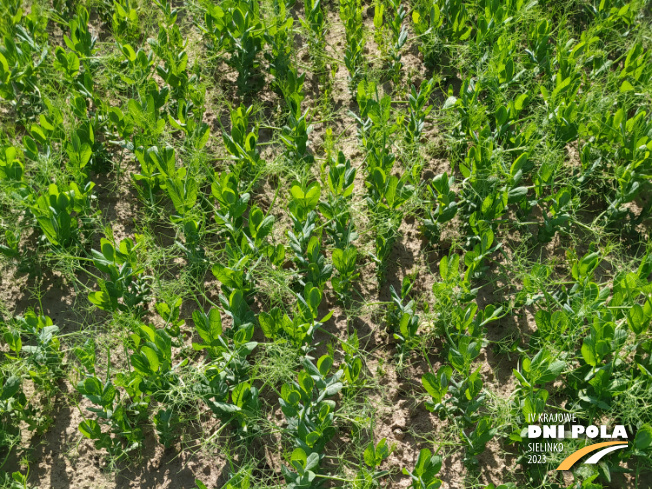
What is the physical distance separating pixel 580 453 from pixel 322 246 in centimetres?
134

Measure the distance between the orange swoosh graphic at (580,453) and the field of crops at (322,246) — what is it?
1.0 inches

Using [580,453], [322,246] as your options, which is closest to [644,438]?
[580,453]

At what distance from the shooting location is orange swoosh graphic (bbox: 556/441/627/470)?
6.93ft

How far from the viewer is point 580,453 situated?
2121mm

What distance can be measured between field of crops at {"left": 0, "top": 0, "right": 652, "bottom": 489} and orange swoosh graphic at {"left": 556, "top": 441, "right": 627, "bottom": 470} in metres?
0.03

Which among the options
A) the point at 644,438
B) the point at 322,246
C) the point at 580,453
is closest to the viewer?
the point at 644,438

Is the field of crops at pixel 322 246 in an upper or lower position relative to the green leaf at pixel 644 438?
upper

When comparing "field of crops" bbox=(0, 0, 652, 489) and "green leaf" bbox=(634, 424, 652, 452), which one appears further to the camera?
"field of crops" bbox=(0, 0, 652, 489)

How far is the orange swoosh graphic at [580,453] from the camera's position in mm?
2111

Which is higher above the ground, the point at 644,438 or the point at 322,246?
the point at 322,246

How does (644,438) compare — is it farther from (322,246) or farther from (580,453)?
(322,246)

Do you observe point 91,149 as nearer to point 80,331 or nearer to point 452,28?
point 80,331

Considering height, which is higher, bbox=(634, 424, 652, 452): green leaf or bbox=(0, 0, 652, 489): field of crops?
bbox=(0, 0, 652, 489): field of crops

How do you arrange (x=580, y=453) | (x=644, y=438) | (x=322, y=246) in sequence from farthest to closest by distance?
(x=322, y=246) → (x=580, y=453) → (x=644, y=438)
